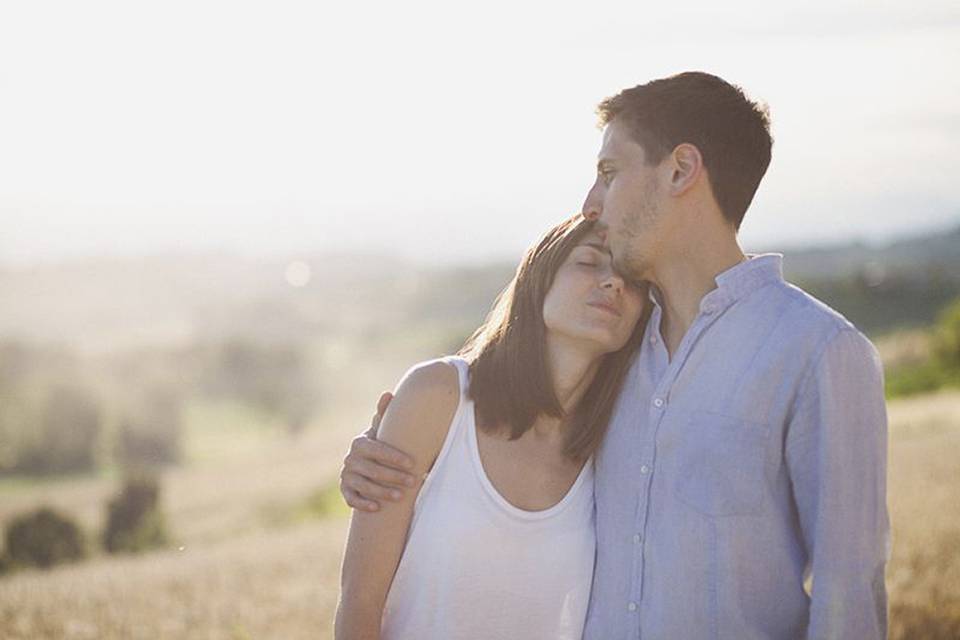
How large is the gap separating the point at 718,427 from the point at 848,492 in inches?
19.2

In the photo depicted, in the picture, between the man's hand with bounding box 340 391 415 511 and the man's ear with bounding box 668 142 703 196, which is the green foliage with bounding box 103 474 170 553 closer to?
the man's hand with bounding box 340 391 415 511

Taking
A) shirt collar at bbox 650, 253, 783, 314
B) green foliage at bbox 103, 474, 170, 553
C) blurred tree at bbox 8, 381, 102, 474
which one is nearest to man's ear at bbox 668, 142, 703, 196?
shirt collar at bbox 650, 253, 783, 314

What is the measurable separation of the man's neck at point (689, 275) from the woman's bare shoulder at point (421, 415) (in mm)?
878

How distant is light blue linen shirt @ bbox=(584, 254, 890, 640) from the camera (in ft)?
11.1

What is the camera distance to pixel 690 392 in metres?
3.82

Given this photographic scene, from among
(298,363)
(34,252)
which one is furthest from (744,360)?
(34,252)

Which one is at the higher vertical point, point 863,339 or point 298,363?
point 863,339

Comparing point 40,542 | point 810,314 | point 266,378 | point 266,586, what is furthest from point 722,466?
point 266,378

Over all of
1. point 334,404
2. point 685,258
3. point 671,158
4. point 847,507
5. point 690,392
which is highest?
point 671,158

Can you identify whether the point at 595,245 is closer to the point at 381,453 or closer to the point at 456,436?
the point at 456,436

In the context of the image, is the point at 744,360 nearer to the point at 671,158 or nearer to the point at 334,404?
the point at 671,158

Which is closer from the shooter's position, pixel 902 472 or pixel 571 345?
pixel 571 345

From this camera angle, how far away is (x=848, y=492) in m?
3.38

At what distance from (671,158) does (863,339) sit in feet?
3.29
